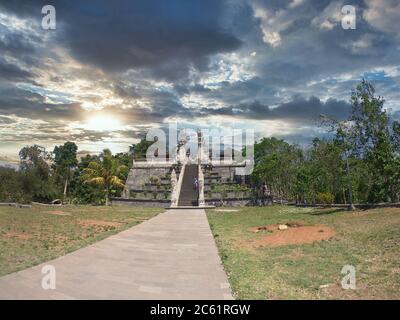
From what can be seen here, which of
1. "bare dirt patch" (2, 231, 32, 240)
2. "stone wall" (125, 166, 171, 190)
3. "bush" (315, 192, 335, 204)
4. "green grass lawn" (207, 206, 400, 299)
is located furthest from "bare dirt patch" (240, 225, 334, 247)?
"stone wall" (125, 166, 171, 190)

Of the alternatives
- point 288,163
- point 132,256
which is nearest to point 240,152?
point 288,163

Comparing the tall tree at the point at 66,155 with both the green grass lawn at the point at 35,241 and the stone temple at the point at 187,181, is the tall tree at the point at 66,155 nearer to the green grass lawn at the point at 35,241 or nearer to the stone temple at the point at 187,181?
the stone temple at the point at 187,181

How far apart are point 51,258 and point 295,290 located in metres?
5.83

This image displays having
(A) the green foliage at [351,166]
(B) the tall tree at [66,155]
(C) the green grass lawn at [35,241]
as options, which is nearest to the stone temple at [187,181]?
(A) the green foliage at [351,166]

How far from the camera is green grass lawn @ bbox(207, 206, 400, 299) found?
18.3 feet

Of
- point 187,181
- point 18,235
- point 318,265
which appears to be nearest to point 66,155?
point 187,181

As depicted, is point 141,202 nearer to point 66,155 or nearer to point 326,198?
point 326,198

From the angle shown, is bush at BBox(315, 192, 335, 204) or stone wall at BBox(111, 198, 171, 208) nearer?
bush at BBox(315, 192, 335, 204)

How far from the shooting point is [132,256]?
27.6ft

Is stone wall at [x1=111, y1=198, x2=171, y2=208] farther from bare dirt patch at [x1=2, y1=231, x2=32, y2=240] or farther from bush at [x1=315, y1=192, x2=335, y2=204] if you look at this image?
bare dirt patch at [x1=2, y1=231, x2=32, y2=240]

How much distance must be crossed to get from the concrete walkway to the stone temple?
18995 millimetres

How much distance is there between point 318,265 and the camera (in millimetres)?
7344

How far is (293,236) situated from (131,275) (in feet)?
22.2
